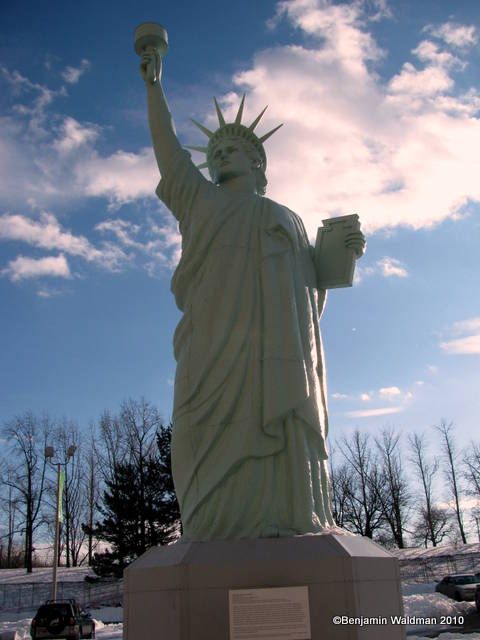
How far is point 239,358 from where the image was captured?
691cm

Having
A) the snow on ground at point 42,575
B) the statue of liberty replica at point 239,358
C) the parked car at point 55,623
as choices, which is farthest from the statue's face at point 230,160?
the snow on ground at point 42,575

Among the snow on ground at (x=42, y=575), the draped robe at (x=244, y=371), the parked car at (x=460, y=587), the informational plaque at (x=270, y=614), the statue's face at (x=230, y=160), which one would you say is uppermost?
the statue's face at (x=230, y=160)

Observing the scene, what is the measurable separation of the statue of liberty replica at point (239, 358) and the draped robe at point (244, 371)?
1 centimetres

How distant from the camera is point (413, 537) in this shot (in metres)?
46.8

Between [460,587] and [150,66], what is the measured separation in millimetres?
20717

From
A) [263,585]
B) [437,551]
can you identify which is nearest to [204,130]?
[263,585]

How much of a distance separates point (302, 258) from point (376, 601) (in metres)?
4.31

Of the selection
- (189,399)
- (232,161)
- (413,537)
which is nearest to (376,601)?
(189,399)

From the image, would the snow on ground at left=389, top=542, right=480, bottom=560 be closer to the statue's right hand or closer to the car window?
the car window

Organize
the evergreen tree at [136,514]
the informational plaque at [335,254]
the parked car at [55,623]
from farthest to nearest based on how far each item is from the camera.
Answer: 1. the evergreen tree at [136,514]
2. the parked car at [55,623]
3. the informational plaque at [335,254]

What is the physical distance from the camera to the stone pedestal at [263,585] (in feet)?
17.2

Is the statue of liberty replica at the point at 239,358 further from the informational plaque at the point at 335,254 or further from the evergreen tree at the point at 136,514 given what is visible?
the evergreen tree at the point at 136,514

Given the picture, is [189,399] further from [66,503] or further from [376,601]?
[66,503]

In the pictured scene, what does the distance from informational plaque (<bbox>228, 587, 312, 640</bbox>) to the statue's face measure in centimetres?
571
